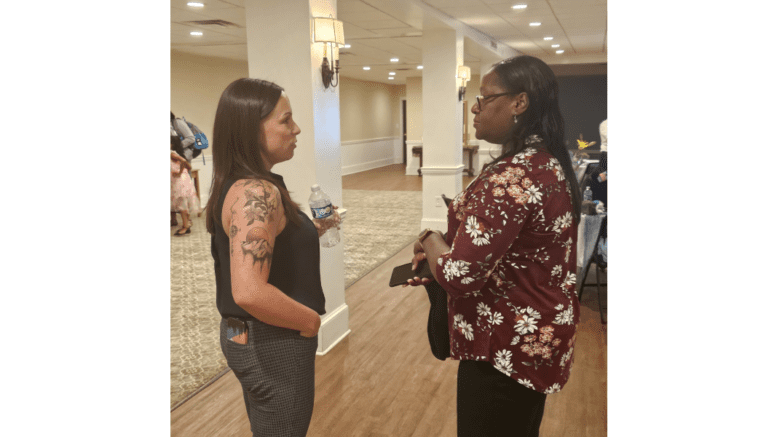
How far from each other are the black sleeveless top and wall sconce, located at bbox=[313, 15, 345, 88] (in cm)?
200

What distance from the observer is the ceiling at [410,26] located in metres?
5.70

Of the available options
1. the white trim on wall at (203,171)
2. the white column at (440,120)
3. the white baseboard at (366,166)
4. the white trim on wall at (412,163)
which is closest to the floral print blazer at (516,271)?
the white column at (440,120)

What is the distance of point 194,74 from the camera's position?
9523 millimetres

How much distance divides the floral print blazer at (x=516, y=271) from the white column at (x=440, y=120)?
5.60 metres

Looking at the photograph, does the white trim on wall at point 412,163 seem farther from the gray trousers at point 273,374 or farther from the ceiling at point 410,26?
the gray trousers at point 273,374

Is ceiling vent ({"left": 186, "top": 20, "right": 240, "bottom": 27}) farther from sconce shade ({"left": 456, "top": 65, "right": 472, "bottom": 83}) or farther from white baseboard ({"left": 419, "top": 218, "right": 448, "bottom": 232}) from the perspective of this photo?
white baseboard ({"left": 419, "top": 218, "right": 448, "bottom": 232})

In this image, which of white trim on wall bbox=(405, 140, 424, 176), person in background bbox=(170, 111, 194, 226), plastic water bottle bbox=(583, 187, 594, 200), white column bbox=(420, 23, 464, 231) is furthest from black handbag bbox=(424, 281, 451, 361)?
white trim on wall bbox=(405, 140, 424, 176)

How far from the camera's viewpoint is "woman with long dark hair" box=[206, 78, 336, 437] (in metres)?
1.25

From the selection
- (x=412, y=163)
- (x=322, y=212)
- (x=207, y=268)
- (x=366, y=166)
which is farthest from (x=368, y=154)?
(x=322, y=212)

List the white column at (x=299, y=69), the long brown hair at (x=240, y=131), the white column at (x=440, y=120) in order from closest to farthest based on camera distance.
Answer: the long brown hair at (x=240, y=131)
the white column at (x=299, y=69)
the white column at (x=440, y=120)

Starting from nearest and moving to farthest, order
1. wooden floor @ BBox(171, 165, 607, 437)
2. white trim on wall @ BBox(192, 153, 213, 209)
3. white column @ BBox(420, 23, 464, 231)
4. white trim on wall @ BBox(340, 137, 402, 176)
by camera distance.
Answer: wooden floor @ BBox(171, 165, 607, 437) < white column @ BBox(420, 23, 464, 231) < white trim on wall @ BBox(192, 153, 213, 209) < white trim on wall @ BBox(340, 137, 402, 176)
